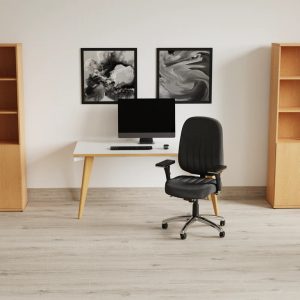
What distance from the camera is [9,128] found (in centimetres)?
621

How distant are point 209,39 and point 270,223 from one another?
1.90 metres

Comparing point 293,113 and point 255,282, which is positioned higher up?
point 293,113

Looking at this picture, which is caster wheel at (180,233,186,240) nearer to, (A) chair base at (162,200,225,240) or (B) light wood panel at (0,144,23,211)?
(A) chair base at (162,200,225,240)

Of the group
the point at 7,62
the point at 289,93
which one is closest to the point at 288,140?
the point at 289,93

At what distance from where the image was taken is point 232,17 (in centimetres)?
612

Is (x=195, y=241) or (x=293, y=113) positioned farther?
(x=293, y=113)

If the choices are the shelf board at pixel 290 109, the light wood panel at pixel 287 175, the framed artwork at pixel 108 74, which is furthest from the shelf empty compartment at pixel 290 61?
the framed artwork at pixel 108 74

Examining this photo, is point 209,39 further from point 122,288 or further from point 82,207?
point 122,288

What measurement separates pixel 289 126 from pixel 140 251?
230 cm

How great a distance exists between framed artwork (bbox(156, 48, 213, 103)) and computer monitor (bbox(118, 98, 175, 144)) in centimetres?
22

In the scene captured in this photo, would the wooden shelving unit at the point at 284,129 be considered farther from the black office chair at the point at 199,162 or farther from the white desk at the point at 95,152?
the white desk at the point at 95,152

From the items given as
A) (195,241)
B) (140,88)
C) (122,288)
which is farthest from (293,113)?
(122,288)

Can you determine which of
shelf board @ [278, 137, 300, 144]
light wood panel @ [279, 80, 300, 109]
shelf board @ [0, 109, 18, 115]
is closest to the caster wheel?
shelf board @ [278, 137, 300, 144]

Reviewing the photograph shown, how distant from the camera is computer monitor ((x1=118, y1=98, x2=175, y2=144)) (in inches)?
239
